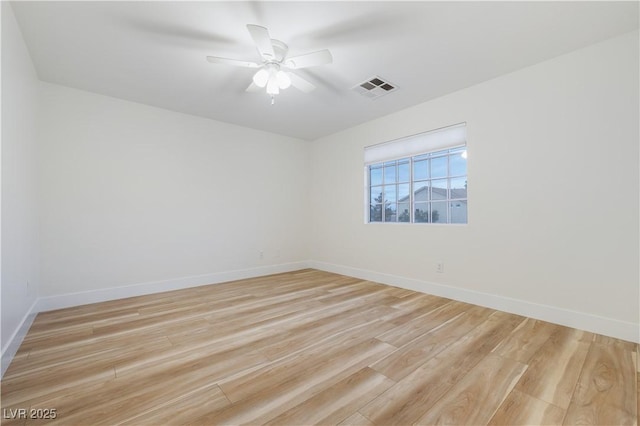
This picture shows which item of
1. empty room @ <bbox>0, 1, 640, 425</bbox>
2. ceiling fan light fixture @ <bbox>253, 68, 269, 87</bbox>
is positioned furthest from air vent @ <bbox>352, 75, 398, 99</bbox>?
ceiling fan light fixture @ <bbox>253, 68, 269, 87</bbox>

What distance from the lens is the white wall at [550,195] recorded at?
2240 mm

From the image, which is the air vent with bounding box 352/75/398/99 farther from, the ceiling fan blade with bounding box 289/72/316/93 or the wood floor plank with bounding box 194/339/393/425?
the wood floor plank with bounding box 194/339/393/425

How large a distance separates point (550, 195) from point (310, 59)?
2.62m

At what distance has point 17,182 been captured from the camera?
2191 mm

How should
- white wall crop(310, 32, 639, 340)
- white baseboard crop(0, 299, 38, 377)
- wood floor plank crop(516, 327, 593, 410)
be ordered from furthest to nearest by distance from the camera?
white wall crop(310, 32, 639, 340) < white baseboard crop(0, 299, 38, 377) < wood floor plank crop(516, 327, 593, 410)

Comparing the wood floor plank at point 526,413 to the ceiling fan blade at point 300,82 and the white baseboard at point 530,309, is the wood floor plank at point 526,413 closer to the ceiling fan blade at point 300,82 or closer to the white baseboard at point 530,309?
the white baseboard at point 530,309

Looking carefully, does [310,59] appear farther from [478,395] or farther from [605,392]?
[605,392]

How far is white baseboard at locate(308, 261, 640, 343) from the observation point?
2.21m

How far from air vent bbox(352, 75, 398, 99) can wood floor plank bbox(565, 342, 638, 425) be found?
303 cm

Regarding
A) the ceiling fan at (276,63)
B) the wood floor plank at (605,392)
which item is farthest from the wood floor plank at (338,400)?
the ceiling fan at (276,63)

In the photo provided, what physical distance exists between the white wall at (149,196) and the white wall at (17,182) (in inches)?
10.5

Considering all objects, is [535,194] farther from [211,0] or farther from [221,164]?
[221,164]

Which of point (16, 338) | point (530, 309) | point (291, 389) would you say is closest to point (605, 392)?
point (530, 309)

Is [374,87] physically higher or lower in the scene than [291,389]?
higher
